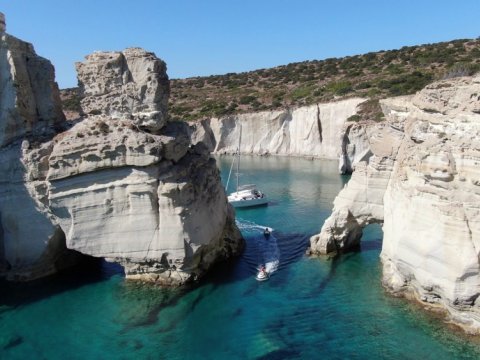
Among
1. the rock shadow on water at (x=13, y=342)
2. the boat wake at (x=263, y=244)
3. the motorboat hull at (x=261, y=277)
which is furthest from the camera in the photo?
the boat wake at (x=263, y=244)

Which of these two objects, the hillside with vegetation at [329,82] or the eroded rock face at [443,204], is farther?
the hillside with vegetation at [329,82]

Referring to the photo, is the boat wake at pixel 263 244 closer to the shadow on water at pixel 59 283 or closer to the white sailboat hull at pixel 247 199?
the white sailboat hull at pixel 247 199

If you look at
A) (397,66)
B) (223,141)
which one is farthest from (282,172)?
(397,66)

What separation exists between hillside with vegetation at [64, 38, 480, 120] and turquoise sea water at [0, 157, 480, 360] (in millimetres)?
36859

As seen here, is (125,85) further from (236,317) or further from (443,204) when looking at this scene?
(443,204)

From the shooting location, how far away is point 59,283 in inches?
823

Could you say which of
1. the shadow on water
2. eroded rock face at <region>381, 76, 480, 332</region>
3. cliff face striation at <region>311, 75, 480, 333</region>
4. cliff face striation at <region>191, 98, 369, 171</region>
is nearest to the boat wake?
cliff face striation at <region>311, 75, 480, 333</region>

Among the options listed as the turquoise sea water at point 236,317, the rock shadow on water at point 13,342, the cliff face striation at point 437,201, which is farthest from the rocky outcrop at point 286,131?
the rock shadow on water at point 13,342

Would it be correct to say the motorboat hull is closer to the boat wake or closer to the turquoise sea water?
the turquoise sea water

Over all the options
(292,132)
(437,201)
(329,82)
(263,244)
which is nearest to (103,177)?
(263,244)

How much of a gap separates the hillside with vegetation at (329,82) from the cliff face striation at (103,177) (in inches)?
1517

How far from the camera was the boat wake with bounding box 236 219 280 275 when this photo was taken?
22.7m

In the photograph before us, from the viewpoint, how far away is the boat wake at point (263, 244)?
2273 cm

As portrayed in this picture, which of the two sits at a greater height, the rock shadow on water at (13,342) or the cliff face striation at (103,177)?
the cliff face striation at (103,177)
